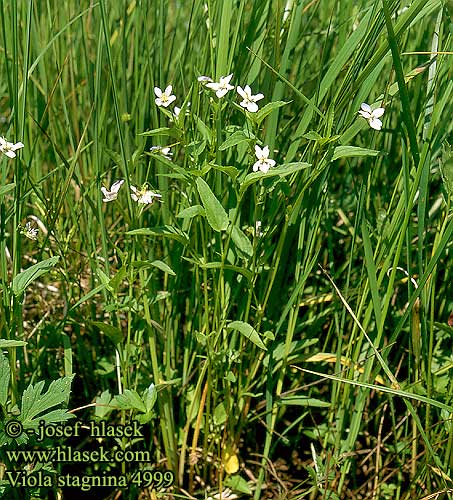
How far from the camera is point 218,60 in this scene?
1.08 meters

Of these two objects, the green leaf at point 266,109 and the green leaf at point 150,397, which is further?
the green leaf at point 150,397

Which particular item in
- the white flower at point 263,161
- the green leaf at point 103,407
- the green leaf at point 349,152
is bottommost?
the green leaf at point 103,407

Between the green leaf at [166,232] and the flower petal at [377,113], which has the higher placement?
Result: the flower petal at [377,113]

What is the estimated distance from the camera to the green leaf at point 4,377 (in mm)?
993

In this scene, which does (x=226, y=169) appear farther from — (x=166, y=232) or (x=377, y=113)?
(x=377, y=113)

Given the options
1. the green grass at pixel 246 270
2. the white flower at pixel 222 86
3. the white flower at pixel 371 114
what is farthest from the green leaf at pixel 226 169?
the white flower at pixel 371 114

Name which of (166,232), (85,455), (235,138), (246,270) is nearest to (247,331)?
(246,270)

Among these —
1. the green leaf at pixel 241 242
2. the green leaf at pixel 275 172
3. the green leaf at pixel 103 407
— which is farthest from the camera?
the green leaf at pixel 103 407

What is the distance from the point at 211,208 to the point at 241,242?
10 cm

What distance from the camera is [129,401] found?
1092 millimetres

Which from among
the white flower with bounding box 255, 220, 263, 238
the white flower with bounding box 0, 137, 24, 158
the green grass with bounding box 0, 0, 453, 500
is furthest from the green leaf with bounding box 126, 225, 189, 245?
the white flower with bounding box 0, 137, 24, 158

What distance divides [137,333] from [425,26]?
891 millimetres

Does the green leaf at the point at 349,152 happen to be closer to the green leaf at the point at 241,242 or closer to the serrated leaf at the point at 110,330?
the green leaf at the point at 241,242

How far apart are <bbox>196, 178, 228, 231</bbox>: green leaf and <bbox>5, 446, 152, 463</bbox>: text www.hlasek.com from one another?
482 millimetres
